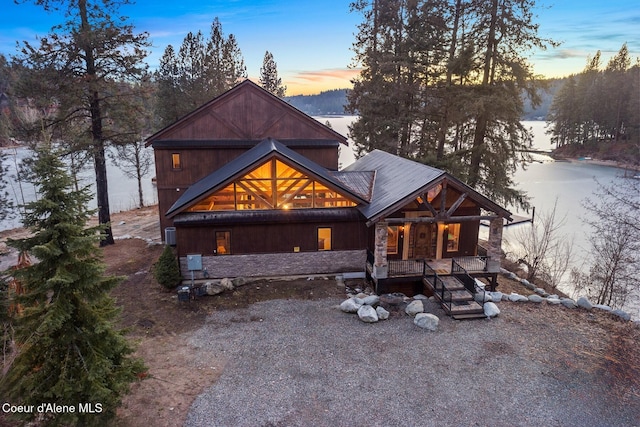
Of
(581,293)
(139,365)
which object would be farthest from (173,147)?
(581,293)

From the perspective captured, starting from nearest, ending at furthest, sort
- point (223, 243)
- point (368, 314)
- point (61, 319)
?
point (61, 319) → point (368, 314) → point (223, 243)

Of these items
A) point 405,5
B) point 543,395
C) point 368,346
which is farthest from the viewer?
point 405,5

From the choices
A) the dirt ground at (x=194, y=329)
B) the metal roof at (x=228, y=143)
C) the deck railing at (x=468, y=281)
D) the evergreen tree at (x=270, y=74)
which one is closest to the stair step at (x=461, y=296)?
the deck railing at (x=468, y=281)

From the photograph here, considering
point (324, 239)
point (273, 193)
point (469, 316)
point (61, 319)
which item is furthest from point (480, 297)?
point (61, 319)

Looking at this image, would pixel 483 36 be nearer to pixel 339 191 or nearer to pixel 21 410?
pixel 339 191

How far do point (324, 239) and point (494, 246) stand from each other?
23.0 ft

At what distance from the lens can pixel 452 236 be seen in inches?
658

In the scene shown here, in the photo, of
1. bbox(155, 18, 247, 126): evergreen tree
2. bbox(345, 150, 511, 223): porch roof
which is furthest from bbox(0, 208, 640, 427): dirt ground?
bbox(155, 18, 247, 126): evergreen tree

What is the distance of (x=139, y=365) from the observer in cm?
770

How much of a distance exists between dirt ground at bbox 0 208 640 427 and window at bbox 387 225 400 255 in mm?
3019

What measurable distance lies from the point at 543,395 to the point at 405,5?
26.7m

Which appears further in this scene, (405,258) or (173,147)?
(173,147)

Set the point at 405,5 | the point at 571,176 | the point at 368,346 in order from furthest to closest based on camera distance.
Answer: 1. the point at 571,176
2. the point at 405,5
3. the point at 368,346

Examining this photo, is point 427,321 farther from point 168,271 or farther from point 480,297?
point 168,271
